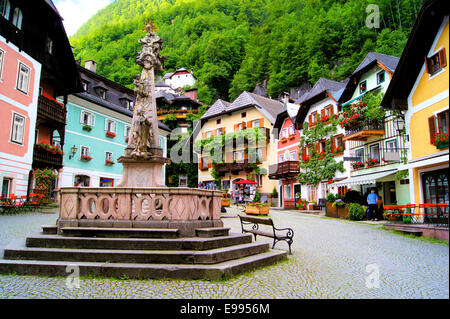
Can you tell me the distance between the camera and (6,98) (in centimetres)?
1909

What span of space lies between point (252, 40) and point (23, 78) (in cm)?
6047

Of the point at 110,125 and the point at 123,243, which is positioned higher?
the point at 110,125

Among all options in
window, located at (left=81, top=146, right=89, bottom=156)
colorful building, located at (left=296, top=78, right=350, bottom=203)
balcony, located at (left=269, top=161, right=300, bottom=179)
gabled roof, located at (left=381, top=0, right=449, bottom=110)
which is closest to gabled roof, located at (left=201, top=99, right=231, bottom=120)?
balcony, located at (left=269, top=161, right=300, bottom=179)

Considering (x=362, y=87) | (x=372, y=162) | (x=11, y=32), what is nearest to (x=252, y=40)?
(x=362, y=87)

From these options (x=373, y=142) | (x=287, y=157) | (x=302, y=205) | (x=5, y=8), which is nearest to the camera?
(x=5, y=8)

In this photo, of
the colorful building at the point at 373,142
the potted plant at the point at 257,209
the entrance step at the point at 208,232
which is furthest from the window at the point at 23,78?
the colorful building at the point at 373,142

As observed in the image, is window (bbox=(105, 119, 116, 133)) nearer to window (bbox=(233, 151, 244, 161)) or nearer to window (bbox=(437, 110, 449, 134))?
window (bbox=(233, 151, 244, 161))

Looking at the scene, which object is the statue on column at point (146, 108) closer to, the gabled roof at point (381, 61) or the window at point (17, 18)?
the window at point (17, 18)

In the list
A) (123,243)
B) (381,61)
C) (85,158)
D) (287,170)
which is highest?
(381,61)

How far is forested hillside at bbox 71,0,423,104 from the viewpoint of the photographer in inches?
1869

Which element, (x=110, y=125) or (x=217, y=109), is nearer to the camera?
(x=110, y=125)

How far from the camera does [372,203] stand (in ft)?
63.4

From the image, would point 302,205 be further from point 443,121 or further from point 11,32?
point 443,121

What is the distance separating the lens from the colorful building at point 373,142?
2100cm
